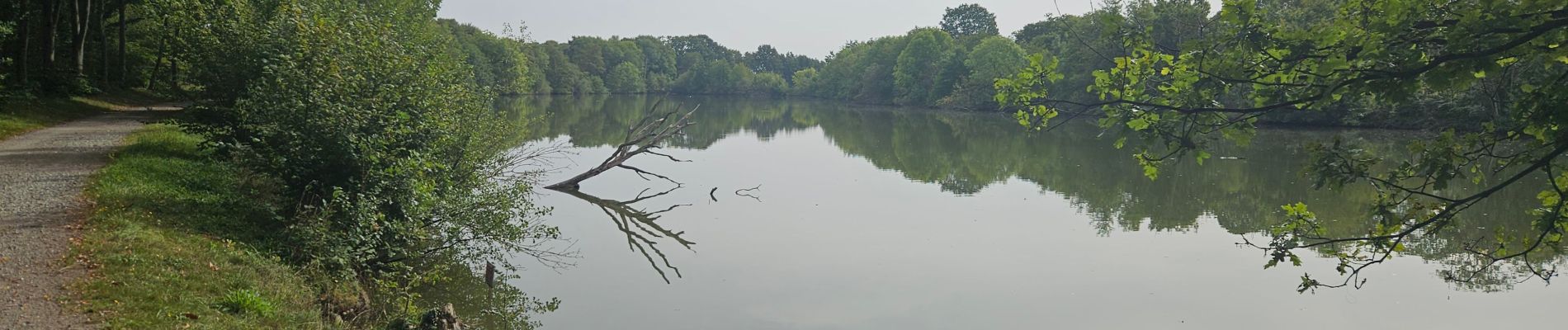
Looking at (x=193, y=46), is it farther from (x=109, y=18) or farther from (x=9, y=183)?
(x=109, y=18)

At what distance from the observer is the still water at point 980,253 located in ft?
38.1

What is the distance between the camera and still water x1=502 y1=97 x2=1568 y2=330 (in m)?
11.6

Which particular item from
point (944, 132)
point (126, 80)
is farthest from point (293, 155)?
point (944, 132)

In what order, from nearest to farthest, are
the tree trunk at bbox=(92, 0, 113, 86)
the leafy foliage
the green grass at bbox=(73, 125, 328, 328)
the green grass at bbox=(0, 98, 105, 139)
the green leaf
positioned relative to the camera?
the leafy foliage → the green leaf → the green grass at bbox=(73, 125, 328, 328) → the green grass at bbox=(0, 98, 105, 139) → the tree trunk at bbox=(92, 0, 113, 86)

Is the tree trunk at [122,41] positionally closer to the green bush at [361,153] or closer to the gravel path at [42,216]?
the gravel path at [42,216]

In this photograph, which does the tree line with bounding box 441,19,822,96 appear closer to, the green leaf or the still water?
the still water

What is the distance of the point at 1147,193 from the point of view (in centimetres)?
2212

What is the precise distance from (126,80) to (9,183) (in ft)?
79.5

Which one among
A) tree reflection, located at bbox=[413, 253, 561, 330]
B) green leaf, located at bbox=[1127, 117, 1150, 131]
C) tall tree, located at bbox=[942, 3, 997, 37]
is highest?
tall tree, located at bbox=[942, 3, 997, 37]

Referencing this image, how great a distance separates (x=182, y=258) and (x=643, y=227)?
9.57 m

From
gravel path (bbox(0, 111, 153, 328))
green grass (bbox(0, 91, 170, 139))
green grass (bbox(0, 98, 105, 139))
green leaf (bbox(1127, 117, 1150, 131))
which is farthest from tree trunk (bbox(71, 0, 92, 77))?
green leaf (bbox(1127, 117, 1150, 131))

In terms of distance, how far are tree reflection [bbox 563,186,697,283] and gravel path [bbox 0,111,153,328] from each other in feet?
22.6

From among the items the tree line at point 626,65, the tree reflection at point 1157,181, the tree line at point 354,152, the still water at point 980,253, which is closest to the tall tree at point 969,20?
the tree line at point 626,65

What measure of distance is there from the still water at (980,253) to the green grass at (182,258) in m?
3.08
